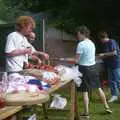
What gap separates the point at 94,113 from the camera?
7.50 meters

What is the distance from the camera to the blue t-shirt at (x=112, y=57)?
332 inches

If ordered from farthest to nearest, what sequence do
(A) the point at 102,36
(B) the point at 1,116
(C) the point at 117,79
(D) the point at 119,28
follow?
1. (C) the point at 117,79
2. (A) the point at 102,36
3. (D) the point at 119,28
4. (B) the point at 1,116

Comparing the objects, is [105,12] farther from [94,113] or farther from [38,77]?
[94,113]

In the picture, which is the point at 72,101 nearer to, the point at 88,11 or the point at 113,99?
the point at 88,11

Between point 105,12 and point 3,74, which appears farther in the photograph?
point 105,12

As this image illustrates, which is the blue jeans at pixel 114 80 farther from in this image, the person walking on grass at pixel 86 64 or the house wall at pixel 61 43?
the house wall at pixel 61 43

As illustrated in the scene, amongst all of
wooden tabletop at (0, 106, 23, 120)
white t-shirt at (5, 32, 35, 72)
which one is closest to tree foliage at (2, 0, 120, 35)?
white t-shirt at (5, 32, 35, 72)

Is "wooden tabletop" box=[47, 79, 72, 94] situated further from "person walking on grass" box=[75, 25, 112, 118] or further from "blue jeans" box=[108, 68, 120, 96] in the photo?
"blue jeans" box=[108, 68, 120, 96]

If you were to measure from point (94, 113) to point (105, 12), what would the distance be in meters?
3.06

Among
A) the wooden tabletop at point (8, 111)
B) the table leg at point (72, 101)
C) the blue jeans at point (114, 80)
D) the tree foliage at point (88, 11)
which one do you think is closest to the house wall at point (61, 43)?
the blue jeans at point (114, 80)

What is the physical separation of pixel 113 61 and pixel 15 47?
11.7ft

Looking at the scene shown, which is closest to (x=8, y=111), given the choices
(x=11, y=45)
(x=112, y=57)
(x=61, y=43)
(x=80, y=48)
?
(x=11, y=45)

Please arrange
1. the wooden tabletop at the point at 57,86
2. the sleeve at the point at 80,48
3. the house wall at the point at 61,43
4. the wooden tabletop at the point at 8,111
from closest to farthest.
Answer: the wooden tabletop at the point at 8,111, the wooden tabletop at the point at 57,86, the sleeve at the point at 80,48, the house wall at the point at 61,43

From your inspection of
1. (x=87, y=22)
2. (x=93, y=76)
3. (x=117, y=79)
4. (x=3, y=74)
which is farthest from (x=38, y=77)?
(x=117, y=79)
